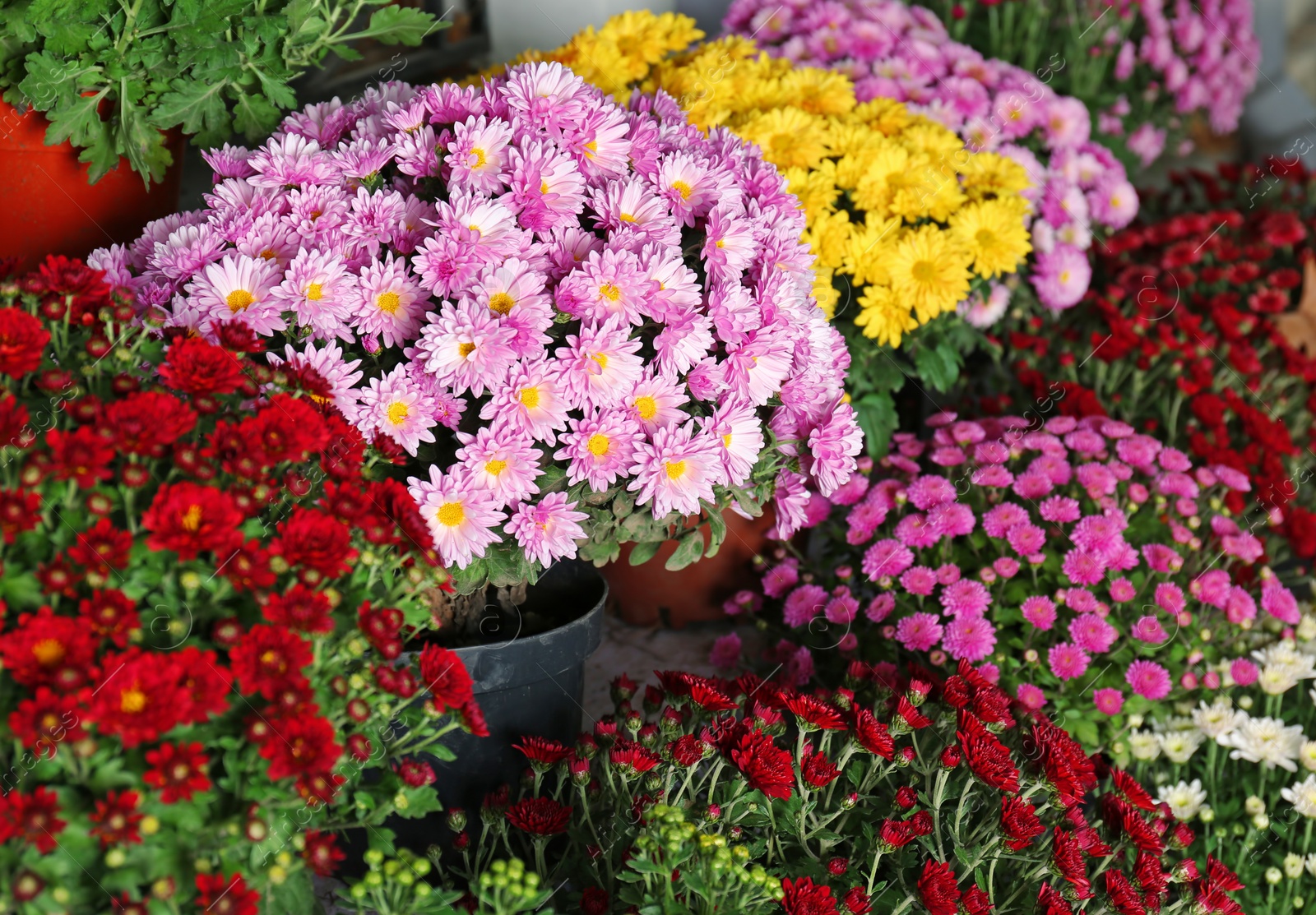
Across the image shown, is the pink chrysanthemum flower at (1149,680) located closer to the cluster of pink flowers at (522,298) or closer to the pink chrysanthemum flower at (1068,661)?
the pink chrysanthemum flower at (1068,661)

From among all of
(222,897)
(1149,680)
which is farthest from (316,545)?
(1149,680)

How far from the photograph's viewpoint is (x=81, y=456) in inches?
38.0

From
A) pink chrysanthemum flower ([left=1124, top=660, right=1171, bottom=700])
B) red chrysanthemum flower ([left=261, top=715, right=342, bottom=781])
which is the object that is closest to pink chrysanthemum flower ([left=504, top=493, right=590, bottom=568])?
red chrysanthemum flower ([left=261, top=715, right=342, bottom=781])

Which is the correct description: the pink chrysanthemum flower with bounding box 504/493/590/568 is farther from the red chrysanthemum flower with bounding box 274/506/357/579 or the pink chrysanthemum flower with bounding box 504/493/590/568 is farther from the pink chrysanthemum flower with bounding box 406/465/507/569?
the red chrysanthemum flower with bounding box 274/506/357/579

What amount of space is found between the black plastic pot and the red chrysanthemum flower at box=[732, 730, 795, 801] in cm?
37

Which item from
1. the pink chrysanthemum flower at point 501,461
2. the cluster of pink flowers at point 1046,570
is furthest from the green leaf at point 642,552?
the cluster of pink flowers at point 1046,570

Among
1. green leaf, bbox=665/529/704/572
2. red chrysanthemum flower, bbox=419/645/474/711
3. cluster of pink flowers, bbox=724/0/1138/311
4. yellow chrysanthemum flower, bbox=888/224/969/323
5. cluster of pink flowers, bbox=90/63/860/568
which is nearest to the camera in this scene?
red chrysanthemum flower, bbox=419/645/474/711

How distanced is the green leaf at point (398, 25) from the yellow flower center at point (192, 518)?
988 mm

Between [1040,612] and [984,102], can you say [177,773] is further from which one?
[984,102]

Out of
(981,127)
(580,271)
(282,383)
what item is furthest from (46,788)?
(981,127)

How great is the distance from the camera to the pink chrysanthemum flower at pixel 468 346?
1.28 metres

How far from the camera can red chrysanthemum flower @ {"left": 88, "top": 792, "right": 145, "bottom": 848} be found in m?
0.85

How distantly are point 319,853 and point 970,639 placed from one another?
1.16 m

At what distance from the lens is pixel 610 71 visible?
210cm
